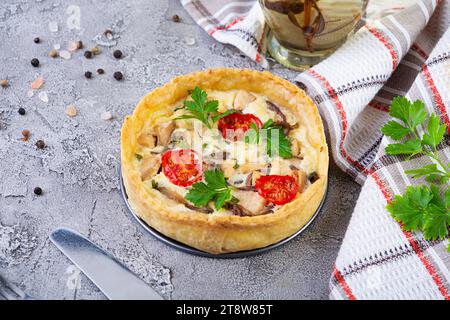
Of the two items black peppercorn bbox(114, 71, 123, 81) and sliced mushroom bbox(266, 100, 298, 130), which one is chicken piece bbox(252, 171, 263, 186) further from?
black peppercorn bbox(114, 71, 123, 81)

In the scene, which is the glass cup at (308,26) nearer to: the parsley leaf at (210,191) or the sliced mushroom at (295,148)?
the sliced mushroom at (295,148)

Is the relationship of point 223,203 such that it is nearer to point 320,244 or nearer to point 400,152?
point 320,244

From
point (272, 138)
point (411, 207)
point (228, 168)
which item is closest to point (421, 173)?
point (411, 207)

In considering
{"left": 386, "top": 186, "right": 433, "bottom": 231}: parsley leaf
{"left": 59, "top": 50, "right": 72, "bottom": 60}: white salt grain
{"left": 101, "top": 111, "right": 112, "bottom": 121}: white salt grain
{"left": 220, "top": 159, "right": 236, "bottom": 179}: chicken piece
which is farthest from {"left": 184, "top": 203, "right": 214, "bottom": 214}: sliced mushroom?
{"left": 59, "top": 50, "right": 72, "bottom": 60}: white salt grain

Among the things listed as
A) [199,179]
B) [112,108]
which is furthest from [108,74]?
[199,179]

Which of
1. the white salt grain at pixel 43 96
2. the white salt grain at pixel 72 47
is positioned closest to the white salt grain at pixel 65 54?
the white salt grain at pixel 72 47
